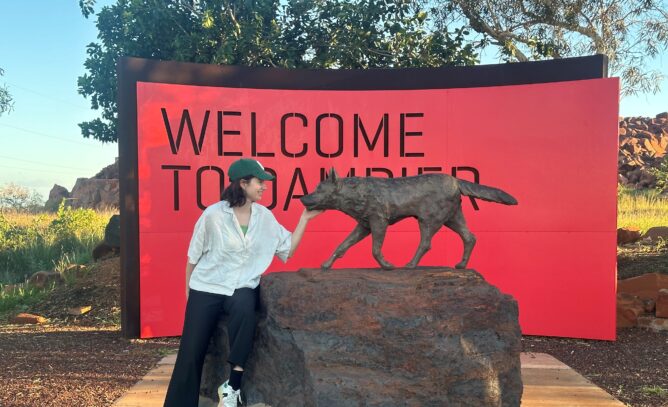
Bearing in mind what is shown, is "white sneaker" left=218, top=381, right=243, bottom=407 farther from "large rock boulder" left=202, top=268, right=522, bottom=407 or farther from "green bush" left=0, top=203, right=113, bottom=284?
"green bush" left=0, top=203, right=113, bottom=284

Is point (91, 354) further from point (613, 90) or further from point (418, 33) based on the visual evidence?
point (418, 33)

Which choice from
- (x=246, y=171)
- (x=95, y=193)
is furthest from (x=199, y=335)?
(x=95, y=193)

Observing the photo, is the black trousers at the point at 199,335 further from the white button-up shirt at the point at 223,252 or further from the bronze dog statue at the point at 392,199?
the bronze dog statue at the point at 392,199

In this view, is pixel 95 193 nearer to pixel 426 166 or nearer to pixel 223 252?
pixel 426 166

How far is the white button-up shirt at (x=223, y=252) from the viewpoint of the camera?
3.33 meters

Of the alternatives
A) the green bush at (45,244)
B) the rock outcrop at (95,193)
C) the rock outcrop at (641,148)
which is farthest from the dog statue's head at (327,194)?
the rock outcrop at (641,148)

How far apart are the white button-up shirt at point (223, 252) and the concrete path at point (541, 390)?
0.76m

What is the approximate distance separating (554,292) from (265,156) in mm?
3318

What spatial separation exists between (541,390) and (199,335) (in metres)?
2.56

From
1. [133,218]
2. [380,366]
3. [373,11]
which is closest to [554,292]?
[380,366]

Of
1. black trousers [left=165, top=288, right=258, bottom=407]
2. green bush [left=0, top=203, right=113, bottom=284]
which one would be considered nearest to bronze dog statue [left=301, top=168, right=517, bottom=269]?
black trousers [left=165, top=288, right=258, bottom=407]

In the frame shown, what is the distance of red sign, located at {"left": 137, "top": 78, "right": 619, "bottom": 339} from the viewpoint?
6.01 meters

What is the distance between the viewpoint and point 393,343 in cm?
315

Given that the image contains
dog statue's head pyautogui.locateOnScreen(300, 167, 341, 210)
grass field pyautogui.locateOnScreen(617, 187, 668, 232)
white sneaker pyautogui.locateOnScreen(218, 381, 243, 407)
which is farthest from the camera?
grass field pyautogui.locateOnScreen(617, 187, 668, 232)
